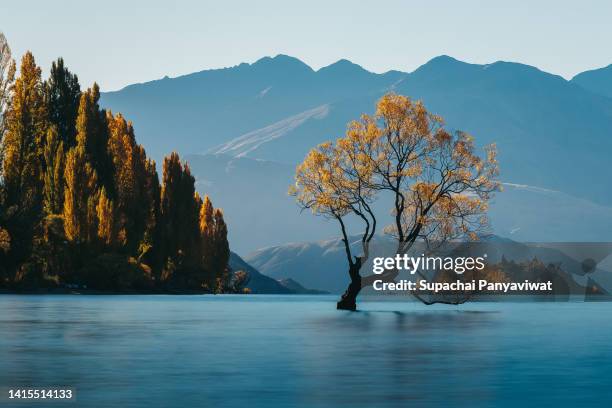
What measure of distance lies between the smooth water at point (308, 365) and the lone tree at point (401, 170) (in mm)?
18299

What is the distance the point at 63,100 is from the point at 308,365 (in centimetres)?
8237

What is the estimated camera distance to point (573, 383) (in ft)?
68.9

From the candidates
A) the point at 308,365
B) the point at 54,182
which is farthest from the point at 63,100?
the point at 308,365

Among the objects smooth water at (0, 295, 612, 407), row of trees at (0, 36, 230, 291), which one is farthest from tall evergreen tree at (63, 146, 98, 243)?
smooth water at (0, 295, 612, 407)

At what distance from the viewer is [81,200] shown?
3593 inches

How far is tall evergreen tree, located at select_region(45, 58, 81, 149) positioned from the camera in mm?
101625

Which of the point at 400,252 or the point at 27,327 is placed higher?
the point at 400,252

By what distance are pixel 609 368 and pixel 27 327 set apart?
21.3 meters

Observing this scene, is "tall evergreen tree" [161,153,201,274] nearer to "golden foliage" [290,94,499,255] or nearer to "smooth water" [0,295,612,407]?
"golden foliage" [290,94,499,255]

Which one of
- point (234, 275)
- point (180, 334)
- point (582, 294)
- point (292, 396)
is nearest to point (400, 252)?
point (180, 334)

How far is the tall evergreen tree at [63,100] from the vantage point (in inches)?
4001

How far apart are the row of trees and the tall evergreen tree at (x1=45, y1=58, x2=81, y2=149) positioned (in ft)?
0.30

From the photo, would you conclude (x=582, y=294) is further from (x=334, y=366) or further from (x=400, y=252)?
(x=334, y=366)

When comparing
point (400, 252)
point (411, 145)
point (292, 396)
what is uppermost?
point (411, 145)
